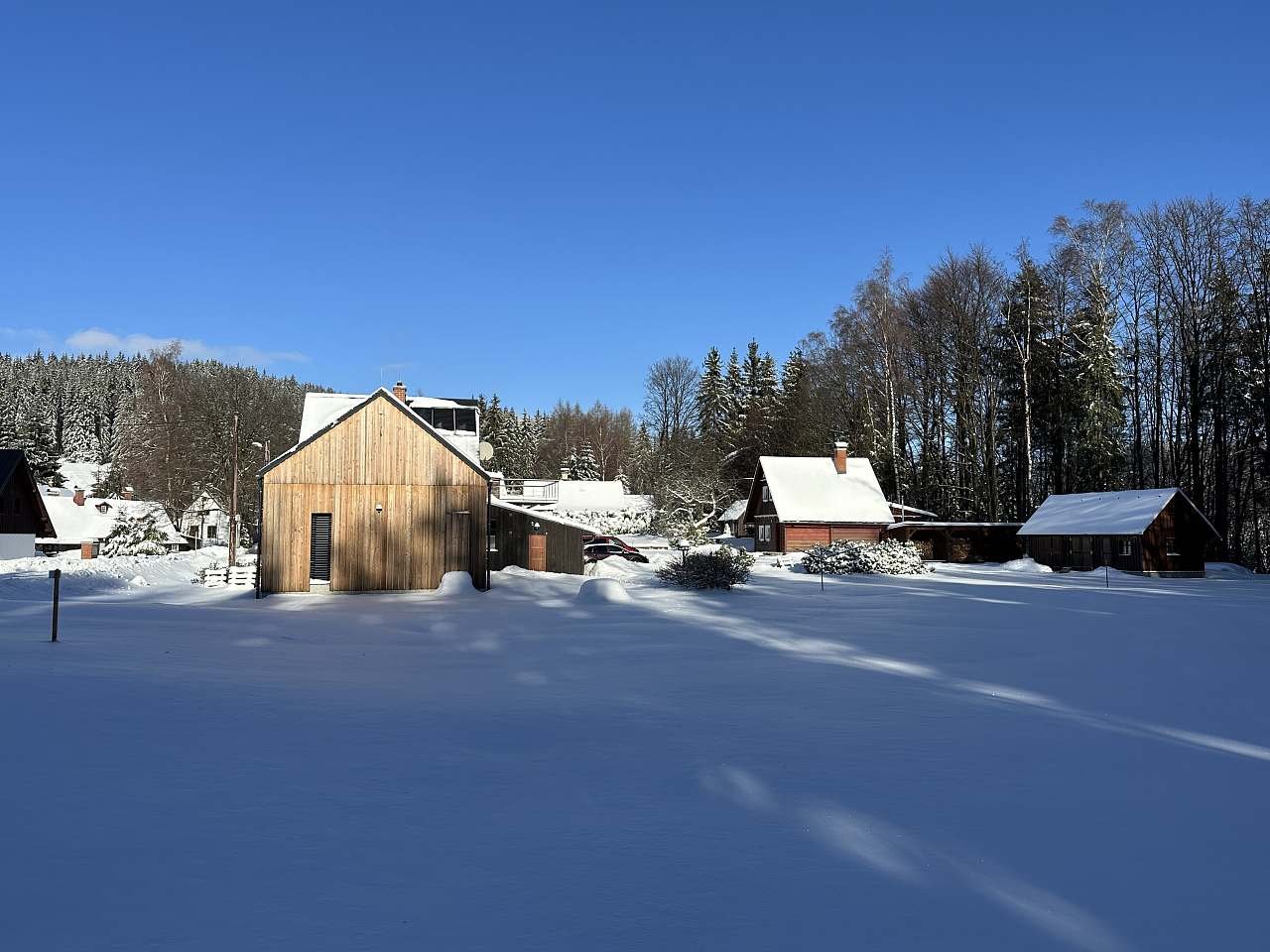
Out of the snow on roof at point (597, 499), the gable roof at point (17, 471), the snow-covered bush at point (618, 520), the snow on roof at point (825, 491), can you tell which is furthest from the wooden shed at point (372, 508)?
the snow on roof at point (597, 499)

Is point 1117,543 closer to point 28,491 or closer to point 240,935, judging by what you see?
point 240,935

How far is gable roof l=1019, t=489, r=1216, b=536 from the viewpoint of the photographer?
37.8m

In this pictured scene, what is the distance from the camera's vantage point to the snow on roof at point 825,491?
48.1 m

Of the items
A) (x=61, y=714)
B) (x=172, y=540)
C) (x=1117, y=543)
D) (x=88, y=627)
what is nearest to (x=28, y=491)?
(x=172, y=540)

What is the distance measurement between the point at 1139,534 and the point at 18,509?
54950 mm

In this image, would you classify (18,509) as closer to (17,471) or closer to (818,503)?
(17,471)

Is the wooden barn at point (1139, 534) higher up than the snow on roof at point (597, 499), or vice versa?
the snow on roof at point (597, 499)

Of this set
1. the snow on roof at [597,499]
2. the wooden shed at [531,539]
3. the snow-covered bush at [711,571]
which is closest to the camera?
the snow-covered bush at [711,571]

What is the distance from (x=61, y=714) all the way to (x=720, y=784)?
6.12m

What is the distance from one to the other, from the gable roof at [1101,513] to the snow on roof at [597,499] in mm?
31677

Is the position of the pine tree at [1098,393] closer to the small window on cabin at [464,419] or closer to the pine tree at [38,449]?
the small window on cabin at [464,419]

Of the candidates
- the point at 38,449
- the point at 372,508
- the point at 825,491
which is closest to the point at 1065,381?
the point at 825,491

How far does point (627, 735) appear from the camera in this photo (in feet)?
27.4

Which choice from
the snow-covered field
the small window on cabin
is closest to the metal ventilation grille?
the snow-covered field
